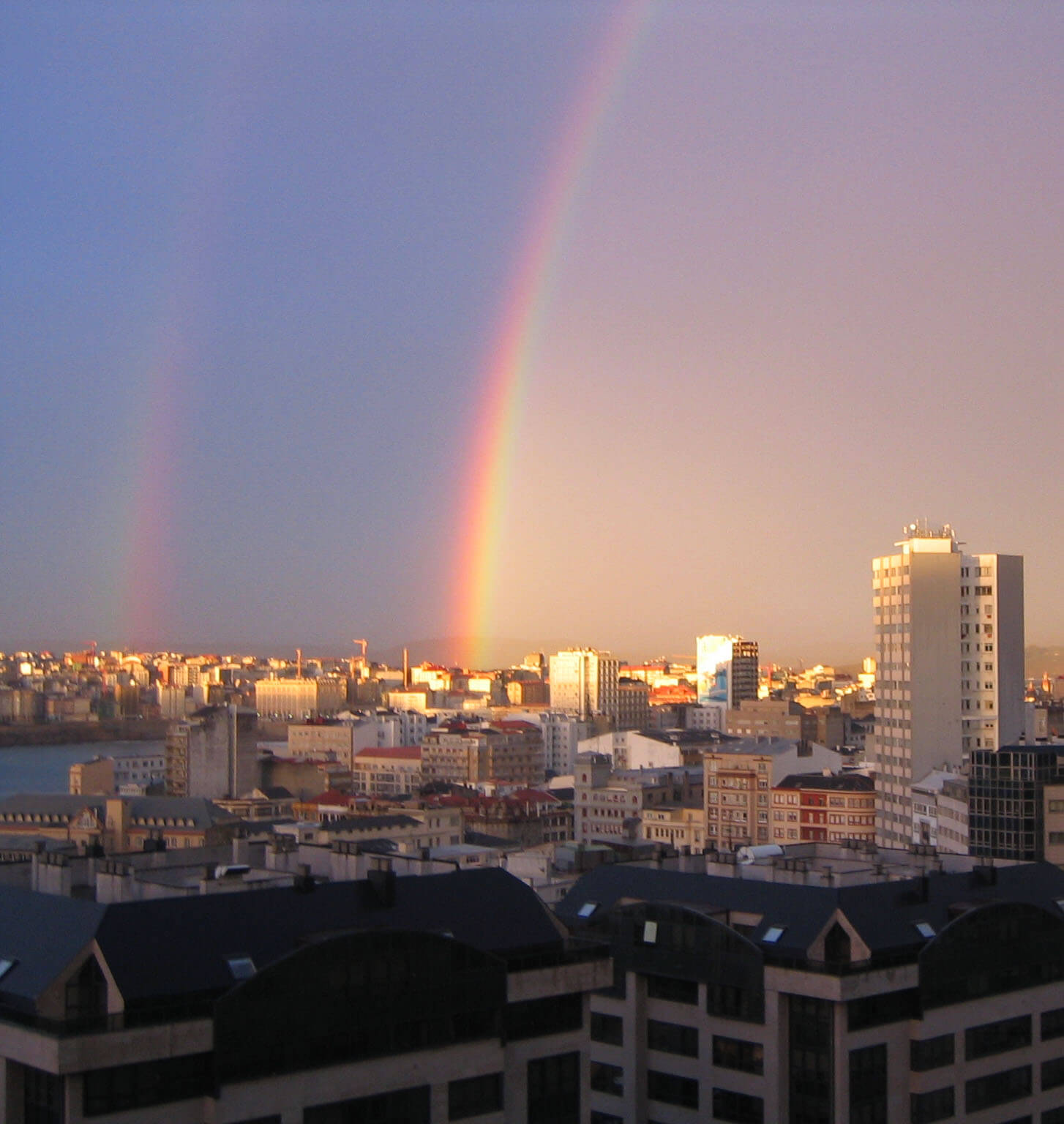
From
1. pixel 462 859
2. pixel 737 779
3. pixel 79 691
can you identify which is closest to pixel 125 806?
pixel 737 779

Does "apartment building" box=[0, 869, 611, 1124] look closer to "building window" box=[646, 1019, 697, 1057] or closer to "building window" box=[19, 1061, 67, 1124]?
"building window" box=[19, 1061, 67, 1124]

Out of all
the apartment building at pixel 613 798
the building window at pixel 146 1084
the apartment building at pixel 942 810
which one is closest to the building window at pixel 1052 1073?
the building window at pixel 146 1084

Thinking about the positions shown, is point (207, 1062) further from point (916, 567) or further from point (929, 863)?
point (916, 567)

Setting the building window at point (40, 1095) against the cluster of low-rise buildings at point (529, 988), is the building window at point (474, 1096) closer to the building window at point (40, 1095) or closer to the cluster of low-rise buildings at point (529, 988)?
the cluster of low-rise buildings at point (529, 988)

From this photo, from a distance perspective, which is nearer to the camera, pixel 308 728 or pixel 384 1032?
pixel 384 1032

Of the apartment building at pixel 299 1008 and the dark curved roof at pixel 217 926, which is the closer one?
the apartment building at pixel 299 1008

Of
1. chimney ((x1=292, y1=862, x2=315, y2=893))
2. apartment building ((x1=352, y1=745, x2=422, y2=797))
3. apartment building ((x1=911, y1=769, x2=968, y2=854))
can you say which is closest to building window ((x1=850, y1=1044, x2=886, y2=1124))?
chimney ((x1=292, y1=862, x2=315, y2=893))
